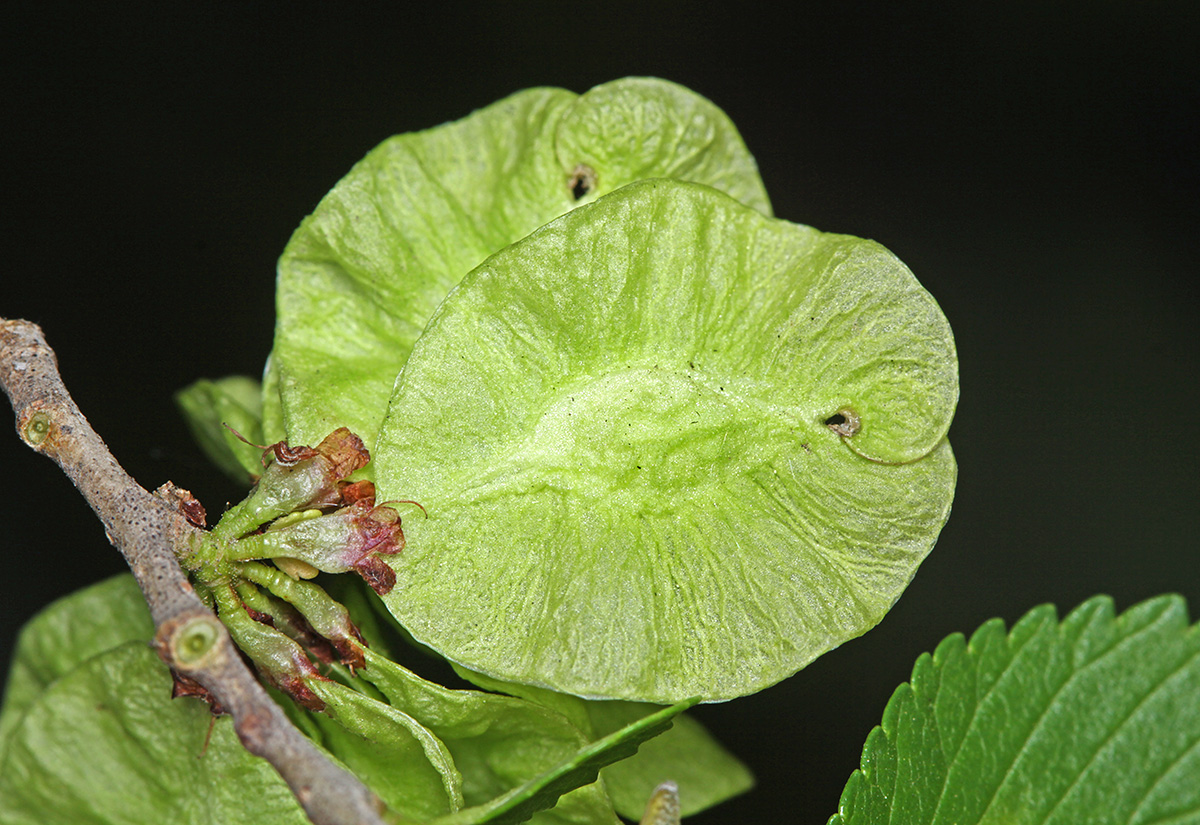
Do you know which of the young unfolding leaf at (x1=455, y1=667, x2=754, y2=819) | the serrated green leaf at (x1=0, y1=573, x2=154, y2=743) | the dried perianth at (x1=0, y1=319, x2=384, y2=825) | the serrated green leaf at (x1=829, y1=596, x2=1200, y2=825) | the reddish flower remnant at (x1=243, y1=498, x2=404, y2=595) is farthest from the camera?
the serrated green leaf at (x1=0, y1=573, x2=154, y2=743)

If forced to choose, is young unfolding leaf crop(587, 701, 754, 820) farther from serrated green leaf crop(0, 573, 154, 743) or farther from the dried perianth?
serrated green leaf crop(0, 573, 154, 743)

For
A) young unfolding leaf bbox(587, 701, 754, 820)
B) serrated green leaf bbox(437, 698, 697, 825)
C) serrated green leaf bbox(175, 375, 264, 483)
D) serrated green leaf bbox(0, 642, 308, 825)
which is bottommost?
young unfolding leaf bbox(587, 701, 754, 820)

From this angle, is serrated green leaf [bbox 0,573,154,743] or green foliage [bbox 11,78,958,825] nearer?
green foliage [bbox 11,78,958,825]

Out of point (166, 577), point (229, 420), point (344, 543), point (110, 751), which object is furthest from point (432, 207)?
point (110, 751)

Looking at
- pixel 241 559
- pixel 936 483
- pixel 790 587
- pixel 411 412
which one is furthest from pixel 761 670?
pixel 241 559

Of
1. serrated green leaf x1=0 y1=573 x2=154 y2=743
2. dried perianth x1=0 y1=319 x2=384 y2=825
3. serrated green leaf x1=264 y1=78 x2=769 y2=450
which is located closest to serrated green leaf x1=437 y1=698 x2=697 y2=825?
dried perianth x1=0 y1=319 x2=384 y2=825

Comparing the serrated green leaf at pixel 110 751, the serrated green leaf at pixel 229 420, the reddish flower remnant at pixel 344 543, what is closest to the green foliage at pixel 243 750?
the serrated green leaf at pixel 110 751

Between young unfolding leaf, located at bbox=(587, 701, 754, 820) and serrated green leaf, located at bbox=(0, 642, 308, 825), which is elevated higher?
serrated green leaf, located at bbox=(0, 642, 308, 825)

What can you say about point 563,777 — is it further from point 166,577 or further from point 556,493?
point 166,577

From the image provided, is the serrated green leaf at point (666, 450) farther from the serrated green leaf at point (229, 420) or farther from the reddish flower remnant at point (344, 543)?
the serrated green leaf at point (229, 420)
